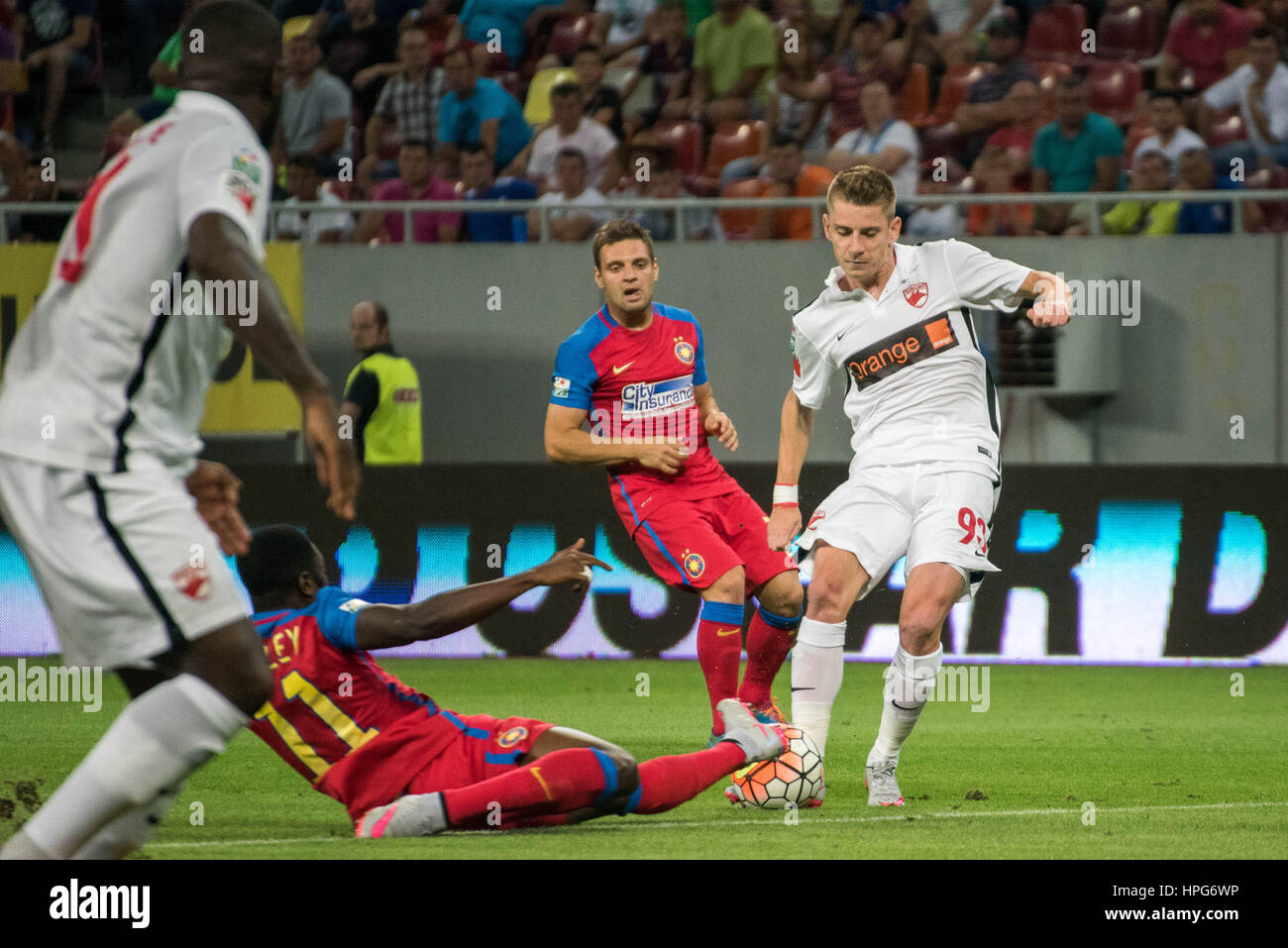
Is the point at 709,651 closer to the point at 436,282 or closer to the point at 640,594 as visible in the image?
the point at 640,594

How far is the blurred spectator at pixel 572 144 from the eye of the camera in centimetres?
1255

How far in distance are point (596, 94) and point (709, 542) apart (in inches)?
287

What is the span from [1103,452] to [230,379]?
20.1 feet

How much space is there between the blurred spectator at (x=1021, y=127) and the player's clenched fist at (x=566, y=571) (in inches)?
322

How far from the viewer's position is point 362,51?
45.8 feet

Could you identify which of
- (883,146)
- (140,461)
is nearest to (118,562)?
(140,461)

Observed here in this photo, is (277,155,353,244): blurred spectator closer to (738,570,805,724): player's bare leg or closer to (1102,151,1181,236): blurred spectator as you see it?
(1102,151,1181,236): blurred spectator

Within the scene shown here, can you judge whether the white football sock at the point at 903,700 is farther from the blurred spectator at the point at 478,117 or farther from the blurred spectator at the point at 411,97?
the blurred spectator at the point at 411,97

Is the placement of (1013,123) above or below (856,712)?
above

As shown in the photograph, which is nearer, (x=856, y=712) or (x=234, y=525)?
(x=234, y=525)

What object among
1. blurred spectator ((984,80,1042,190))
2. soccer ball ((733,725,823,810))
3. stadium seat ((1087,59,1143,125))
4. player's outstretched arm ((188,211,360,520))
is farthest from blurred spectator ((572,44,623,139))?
player's outstretched arm ((188,211,360,520))

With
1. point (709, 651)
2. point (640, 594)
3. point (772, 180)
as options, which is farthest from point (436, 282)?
point (709, 651)

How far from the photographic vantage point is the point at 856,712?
845 centimetres

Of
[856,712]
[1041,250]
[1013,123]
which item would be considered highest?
[1013,123]
